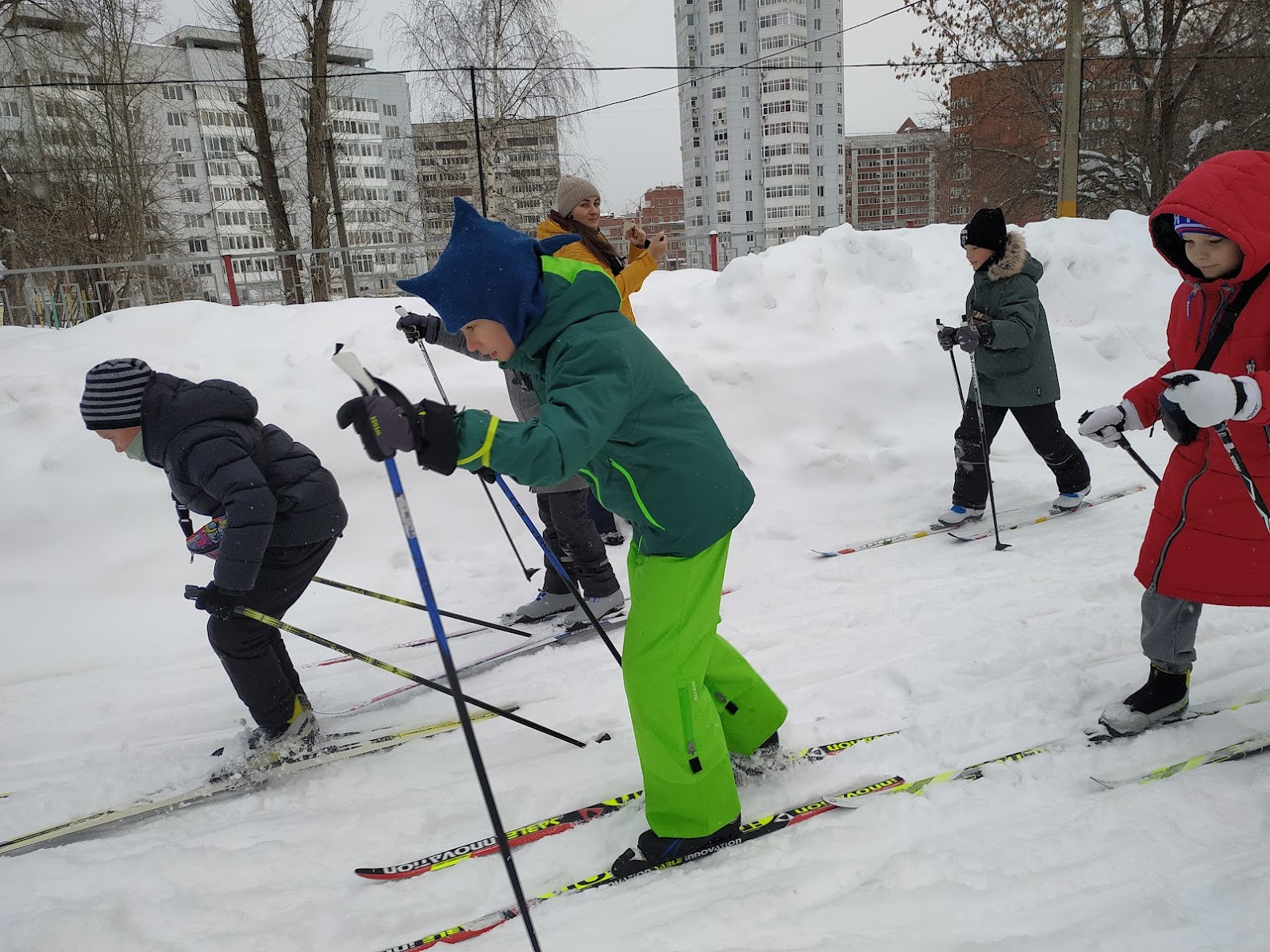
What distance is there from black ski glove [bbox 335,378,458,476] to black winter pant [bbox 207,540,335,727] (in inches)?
58.8

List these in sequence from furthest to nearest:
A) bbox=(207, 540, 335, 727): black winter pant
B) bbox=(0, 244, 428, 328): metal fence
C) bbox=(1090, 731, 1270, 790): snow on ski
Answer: bbox=(0, 244, 428, 328): metal fence < bbox=(207, 540, 335, 727): black winter pant < bbox=(1090, 731, 1270, 790): snow on ski

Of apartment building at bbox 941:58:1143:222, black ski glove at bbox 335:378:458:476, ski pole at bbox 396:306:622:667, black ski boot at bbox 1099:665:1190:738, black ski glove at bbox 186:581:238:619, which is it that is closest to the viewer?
black ski glove at bbox 335:378:458:476

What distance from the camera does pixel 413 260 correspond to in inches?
567

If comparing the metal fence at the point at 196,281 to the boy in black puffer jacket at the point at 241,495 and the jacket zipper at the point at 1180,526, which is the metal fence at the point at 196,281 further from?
the jacket zipper at the point at 1180,526

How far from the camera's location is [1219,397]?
2.02 meters

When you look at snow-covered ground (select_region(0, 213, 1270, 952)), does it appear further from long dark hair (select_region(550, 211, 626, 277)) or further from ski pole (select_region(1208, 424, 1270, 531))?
long dark hair (select_region(550, 211, 626, 277))

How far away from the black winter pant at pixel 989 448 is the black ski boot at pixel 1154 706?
2381 mm

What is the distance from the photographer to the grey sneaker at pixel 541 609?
13.6 ft

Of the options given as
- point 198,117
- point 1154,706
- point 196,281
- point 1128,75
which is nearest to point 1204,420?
point 1154,706

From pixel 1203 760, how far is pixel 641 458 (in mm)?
2021

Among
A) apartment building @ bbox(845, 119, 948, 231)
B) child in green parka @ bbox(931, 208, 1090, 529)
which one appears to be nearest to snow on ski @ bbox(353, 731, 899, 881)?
child in green parka @ bbox(931, 208, 1090, 529)

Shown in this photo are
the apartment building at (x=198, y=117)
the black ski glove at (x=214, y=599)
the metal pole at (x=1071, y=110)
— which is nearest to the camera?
the black ski glove at (x=214, y=599)

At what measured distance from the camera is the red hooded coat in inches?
84.5

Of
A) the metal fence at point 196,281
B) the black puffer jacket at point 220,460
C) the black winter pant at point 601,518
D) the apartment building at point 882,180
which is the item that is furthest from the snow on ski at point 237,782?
the apartment building at point 882,180
